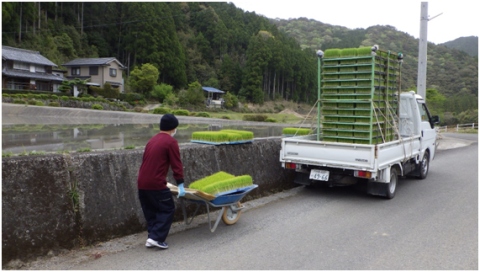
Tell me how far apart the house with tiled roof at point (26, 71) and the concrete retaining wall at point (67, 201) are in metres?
42.5

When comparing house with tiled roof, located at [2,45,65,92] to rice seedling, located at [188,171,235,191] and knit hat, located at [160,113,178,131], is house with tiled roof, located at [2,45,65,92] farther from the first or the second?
knit hat, located at [160,113,178,131]

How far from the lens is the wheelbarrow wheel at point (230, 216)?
6.14 m

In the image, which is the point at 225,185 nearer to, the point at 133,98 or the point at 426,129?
the point at 426,129

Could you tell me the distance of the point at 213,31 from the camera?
79375 millimetres

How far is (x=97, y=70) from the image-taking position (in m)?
52.5

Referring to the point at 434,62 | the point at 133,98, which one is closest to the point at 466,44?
the point at 434,62

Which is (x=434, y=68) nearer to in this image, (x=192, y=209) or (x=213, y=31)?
(x=213, y=31)

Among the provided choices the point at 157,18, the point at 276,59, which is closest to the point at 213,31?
the point at 276,59

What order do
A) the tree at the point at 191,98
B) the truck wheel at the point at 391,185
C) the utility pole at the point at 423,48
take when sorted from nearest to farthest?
the truck wheel at the point at 391,185 < the utility pole at the point at 423,48 < the tree at the point at 191,98

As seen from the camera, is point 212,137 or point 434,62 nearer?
point 212,137

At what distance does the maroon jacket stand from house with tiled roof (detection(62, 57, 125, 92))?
4996 centimetres

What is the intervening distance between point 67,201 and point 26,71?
4562cm

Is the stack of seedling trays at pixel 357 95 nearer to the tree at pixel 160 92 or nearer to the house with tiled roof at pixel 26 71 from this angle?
the tree at pixel 160 92

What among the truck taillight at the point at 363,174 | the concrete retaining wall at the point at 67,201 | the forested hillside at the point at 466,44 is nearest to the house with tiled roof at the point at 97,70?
the truck taillight at the point at 363,174
